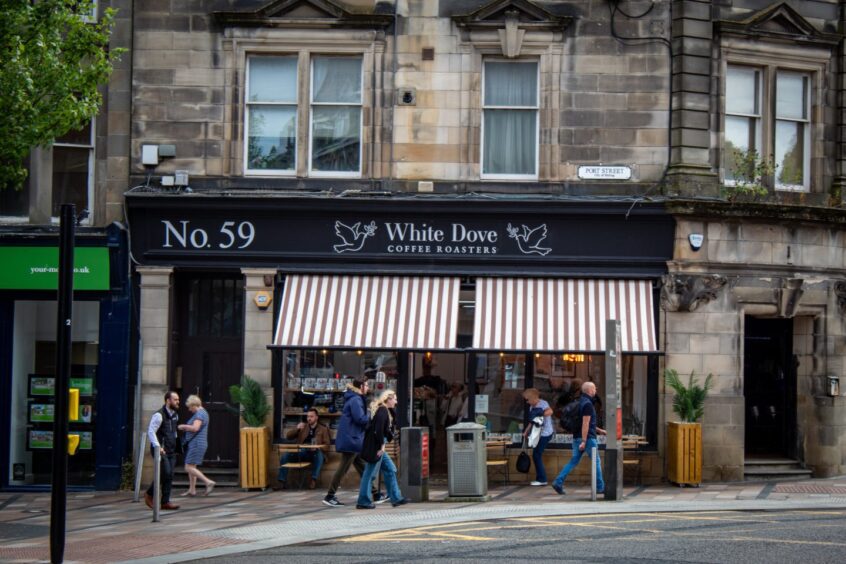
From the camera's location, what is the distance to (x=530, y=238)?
72.3ft

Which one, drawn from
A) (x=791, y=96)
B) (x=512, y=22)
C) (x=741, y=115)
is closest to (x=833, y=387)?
(x=741, y=115)

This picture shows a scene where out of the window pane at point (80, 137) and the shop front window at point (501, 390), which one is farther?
the window pane at point (80, 137)

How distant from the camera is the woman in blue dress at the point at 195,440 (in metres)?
20.2

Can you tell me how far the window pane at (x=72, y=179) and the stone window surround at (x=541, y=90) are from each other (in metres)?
6.55

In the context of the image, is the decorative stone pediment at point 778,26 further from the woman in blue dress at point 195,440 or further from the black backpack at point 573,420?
the woman in blue dress at point 195,440

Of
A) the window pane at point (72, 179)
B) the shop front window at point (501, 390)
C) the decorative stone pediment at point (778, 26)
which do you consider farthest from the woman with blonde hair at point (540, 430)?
the window pane at point (72, 179)

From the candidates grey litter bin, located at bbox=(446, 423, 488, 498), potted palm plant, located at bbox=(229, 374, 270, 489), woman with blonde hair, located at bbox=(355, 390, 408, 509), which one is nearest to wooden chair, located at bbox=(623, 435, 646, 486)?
grey litter bin, located at bbox=(446, 423, 488, 498)

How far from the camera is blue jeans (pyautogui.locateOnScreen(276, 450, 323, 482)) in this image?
2148 centimetres

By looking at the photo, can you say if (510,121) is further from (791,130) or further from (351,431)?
(351,431)

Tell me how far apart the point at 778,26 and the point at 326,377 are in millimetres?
9926

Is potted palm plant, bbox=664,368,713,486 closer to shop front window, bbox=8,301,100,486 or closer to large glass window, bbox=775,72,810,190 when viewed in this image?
large glass window, bbox=775,72,810,190

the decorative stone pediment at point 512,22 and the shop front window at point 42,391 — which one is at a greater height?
the decorative stone pediment at point 512,22

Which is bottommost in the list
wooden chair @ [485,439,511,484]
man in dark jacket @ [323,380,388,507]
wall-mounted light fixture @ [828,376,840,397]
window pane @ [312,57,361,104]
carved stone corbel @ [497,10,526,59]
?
wooden chair @ [485,439,511,484]

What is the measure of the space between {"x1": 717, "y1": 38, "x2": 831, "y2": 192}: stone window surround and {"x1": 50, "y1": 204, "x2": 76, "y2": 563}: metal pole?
12.7 m
